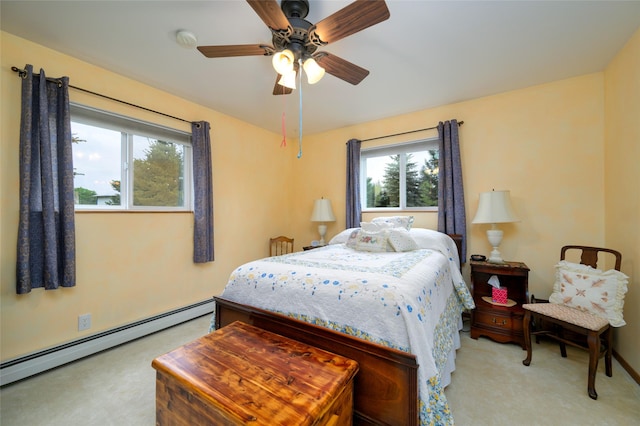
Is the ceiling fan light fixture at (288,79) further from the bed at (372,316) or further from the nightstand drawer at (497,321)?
the nightstand drawer at (497,321)

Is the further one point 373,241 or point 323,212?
point 323,212

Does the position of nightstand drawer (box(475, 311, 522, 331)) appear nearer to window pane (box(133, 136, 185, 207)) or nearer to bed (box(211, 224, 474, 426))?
bed (box(211, 224, 474, 426))

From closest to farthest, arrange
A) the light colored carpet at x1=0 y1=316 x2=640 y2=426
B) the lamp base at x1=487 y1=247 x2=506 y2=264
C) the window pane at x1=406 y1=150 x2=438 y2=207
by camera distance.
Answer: the light colored carpet at x1=0 y1=316 x2=640 y2=426
the lamp base at x1=487 y1=247 x2=506 y2=264
the window pane at x1=406 y1=150 x2=438 y2=207

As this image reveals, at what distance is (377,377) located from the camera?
1.21 meters

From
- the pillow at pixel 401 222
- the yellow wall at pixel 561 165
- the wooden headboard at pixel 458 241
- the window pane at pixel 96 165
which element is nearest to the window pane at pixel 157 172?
the window pane at pixel 96 165

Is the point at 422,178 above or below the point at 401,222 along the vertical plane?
above

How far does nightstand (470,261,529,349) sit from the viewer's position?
2.24 meters

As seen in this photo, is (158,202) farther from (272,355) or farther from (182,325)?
(272,355)

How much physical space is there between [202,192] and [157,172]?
499 mm

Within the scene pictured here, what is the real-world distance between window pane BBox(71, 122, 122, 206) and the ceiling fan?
1.54 meters

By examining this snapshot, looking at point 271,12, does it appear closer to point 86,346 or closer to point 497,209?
point 497,209

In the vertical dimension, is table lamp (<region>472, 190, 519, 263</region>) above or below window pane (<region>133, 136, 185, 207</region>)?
below

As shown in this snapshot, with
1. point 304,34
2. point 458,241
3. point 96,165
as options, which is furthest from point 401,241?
point 96,165

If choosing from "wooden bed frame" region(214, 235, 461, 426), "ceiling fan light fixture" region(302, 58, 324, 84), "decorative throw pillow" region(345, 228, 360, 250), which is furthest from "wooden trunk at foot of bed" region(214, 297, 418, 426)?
"ceiling fan light fixture" region(302, 58, 324, 84)
